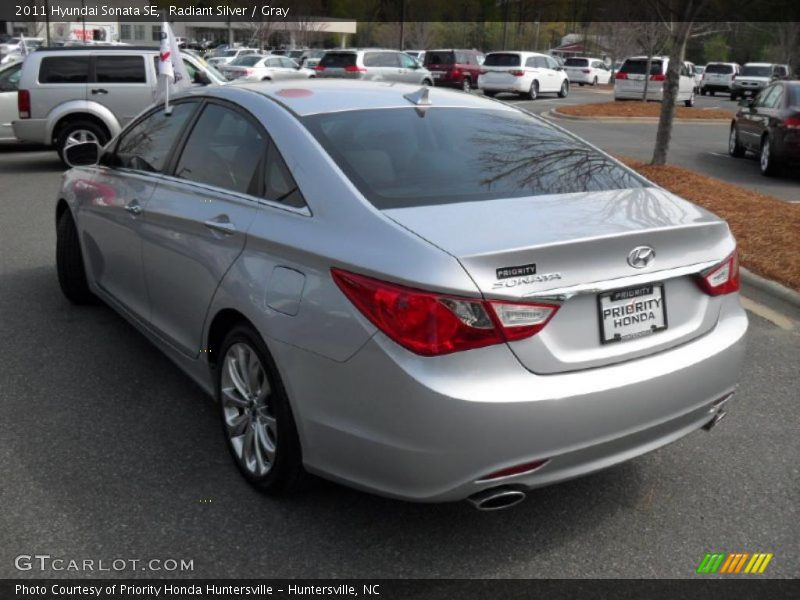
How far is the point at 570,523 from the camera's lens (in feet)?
11.6

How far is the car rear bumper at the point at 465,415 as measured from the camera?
9.46ft

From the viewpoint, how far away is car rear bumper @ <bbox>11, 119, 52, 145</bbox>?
13570 millimetres

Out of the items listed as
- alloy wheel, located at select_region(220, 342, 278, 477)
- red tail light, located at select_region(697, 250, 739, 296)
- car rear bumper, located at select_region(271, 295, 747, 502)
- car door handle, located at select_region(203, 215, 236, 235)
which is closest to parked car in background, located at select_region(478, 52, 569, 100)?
car door handle, located at select_region(203, 215, 236, 235)

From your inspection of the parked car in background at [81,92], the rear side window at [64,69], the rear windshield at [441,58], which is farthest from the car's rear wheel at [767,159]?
the rear windshield at [441,58]

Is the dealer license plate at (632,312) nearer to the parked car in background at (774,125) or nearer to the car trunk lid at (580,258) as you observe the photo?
the car trunk lid at (580,258)

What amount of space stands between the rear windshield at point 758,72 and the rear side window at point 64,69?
39822 millimetres

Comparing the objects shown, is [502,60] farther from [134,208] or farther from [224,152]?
[224,152]

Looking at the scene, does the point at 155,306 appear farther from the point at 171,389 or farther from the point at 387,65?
the point at 387,65

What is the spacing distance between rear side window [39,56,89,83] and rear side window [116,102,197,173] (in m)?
9.06

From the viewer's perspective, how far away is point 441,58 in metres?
37.3

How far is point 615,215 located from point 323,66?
27.8 meters

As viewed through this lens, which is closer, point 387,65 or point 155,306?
point 155,306

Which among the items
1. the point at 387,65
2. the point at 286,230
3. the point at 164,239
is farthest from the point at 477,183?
the point at 387,65

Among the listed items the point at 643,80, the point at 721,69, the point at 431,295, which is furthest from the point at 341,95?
the point at 721,69
